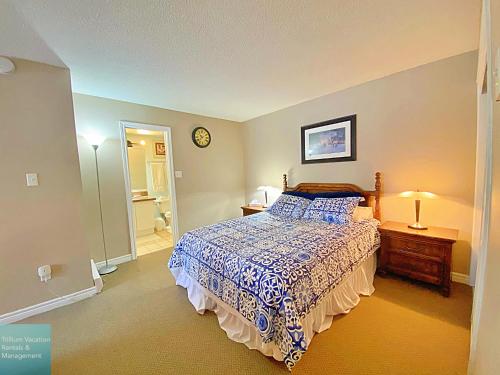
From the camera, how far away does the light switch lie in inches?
77.6

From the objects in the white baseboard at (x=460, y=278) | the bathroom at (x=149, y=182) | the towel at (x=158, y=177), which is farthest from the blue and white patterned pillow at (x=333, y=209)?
the towel at (x=158, y=177)

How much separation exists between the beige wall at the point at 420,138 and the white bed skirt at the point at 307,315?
3.16 feet

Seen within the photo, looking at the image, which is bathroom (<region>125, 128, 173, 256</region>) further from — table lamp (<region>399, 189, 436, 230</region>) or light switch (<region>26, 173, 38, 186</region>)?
table lamp (<region>399, 189, 436, 230</region>)

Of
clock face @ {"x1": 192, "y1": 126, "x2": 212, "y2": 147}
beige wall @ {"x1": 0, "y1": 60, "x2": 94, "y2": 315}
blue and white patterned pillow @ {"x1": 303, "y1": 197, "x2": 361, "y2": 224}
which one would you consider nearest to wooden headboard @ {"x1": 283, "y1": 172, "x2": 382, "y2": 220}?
blue and white patterned pillow @ {"x1": 303, "y1": 197, "x2": 361, "y2": 224}

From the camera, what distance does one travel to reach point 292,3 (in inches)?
55.4

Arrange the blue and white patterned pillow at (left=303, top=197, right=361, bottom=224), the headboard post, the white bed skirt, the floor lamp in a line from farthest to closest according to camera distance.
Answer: the floor lamp
the headboard post
the blue and white patterned pillow at (left=303, top=197, right=361, bottom=224)
the white bed skirt

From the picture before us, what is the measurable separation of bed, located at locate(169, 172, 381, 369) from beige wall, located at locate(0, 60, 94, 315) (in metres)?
1.15

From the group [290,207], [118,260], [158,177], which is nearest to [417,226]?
[290,207]

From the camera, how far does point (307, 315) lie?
58.4 inches

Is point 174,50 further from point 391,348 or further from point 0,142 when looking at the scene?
point 391,348

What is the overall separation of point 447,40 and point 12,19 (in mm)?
3541

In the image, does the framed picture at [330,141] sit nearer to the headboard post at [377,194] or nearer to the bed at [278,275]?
the headboard post at [377,194]

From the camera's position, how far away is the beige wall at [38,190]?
6.22 ft

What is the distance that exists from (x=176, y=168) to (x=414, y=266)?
3.63 m
